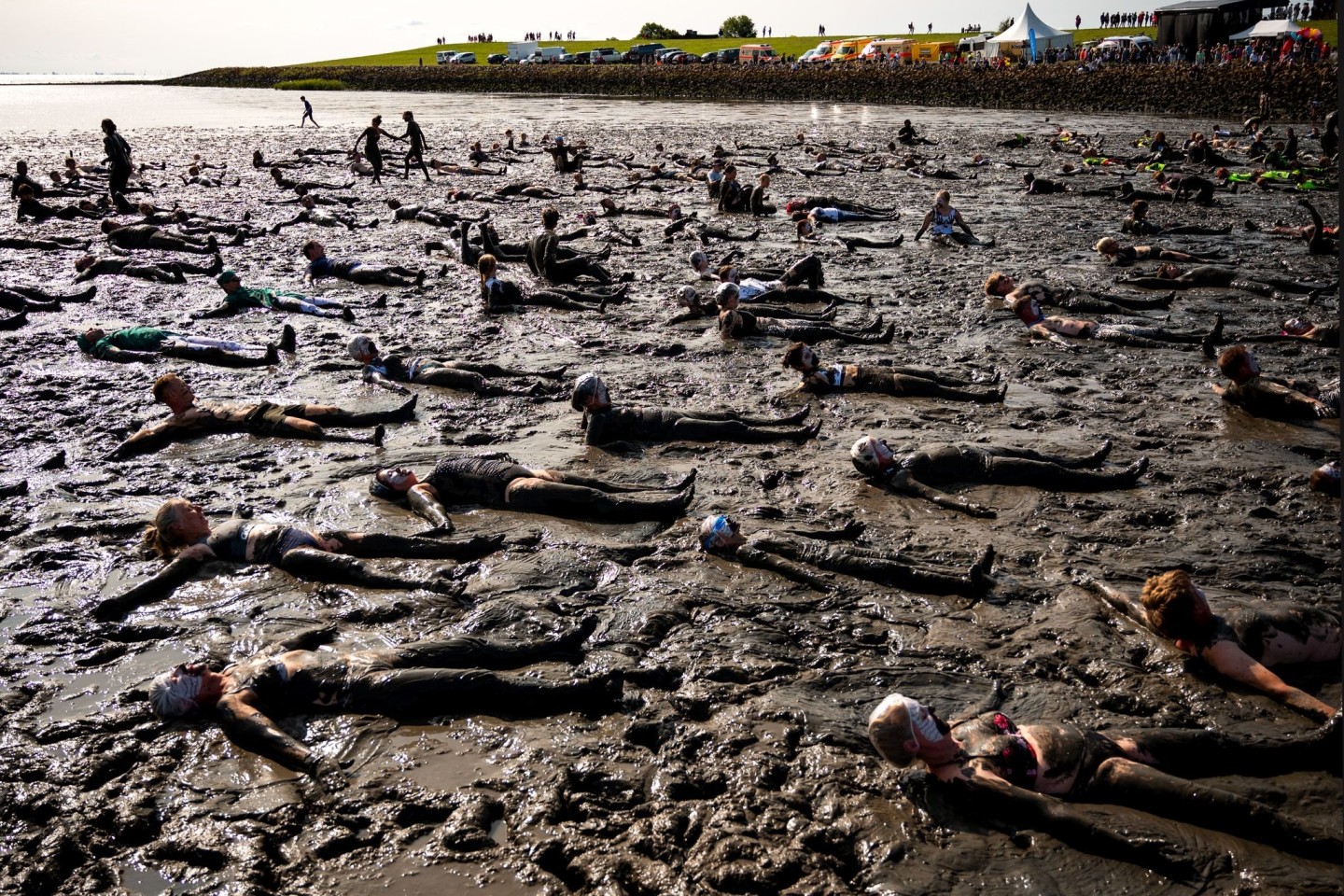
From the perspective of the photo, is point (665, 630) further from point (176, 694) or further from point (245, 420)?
point (245, 420)

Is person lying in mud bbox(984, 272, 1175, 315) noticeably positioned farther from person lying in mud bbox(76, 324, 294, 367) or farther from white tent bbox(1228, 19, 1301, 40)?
white tent bbox(1228, 19, 1301, 40)

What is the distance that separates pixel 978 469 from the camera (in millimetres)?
9023

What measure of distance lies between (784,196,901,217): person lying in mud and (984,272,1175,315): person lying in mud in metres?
9.33

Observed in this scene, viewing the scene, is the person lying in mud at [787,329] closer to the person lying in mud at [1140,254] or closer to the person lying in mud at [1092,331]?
the person lying in mud at [1092,331]

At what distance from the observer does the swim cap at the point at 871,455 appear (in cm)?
887

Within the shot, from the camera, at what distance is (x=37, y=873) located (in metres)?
5.01

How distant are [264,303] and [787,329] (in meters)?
9.53

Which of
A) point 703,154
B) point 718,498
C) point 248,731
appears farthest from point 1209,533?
point 703,154

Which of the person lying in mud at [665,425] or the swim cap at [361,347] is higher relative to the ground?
the swim cap at [361,347]

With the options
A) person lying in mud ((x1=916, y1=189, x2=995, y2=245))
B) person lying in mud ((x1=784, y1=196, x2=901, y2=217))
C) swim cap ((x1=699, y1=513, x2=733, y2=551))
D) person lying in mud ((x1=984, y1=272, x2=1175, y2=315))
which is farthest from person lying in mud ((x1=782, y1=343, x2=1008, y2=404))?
person lying in mud ((x1=784, y1=196, x2=901, y2=217))

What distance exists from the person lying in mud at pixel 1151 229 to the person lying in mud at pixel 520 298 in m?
11.0

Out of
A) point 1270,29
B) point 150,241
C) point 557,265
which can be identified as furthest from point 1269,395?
point 1270,29

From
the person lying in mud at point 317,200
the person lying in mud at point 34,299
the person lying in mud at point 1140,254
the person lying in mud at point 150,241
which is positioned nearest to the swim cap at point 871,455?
the person lying in mud at point 1140,254

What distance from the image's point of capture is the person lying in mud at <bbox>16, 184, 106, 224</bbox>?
25047 millimetres
